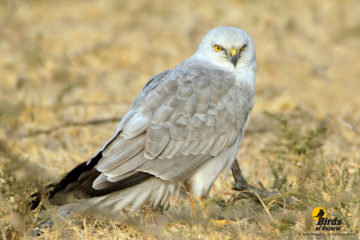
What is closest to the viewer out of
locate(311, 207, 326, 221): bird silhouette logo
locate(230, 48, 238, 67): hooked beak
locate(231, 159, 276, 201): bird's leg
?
locate(311, 207, 326, 221): bird silhouette logo

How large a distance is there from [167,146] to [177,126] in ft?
0.59

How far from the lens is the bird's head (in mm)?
4695

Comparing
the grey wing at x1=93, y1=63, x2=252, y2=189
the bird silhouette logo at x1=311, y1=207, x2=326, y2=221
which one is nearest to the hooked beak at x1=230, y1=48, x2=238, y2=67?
the grey wing at x1=93, y1=63, x2=252, y2=189

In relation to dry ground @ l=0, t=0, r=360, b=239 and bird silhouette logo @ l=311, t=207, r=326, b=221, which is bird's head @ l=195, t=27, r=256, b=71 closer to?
dry ground @ l=0, t=0, r=360, b=239

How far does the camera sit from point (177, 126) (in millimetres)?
4176

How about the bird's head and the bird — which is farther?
the bird's head

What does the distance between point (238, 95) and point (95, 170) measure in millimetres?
1281

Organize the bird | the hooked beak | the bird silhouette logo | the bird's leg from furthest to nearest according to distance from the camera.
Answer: the hooked beak, the bird's leg, the bird, the bird silhouette logo

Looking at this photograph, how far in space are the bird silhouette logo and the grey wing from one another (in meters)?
0.88


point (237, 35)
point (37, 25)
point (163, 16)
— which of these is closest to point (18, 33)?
point (37, 25)

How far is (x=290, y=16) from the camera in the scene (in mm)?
10750

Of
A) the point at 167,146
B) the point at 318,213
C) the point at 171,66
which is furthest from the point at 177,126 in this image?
the point at 171,66

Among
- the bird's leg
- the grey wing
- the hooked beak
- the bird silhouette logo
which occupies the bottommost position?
the bird's leg

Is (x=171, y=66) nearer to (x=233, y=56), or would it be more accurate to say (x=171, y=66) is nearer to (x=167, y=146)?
(x=233, y=56)
